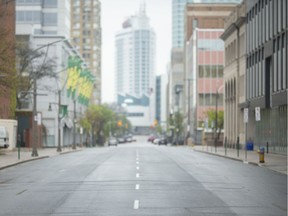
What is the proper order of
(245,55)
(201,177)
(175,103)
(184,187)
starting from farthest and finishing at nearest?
(175,103), (245,55), (201,177), (184,187)

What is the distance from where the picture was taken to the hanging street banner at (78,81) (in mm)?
109312

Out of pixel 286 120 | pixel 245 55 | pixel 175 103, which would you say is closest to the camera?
pixel 286 120

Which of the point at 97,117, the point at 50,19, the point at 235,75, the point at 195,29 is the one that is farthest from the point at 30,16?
the point at 235,75

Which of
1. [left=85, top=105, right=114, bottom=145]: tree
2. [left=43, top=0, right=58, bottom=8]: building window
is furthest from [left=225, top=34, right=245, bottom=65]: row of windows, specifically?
[left=43, top=0, right=58, bottom=8]: building window

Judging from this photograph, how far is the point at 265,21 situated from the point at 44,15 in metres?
64.7

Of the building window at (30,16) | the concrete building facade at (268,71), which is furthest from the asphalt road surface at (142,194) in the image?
the building window at (30,16)

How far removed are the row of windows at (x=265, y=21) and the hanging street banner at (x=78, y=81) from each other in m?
40.1

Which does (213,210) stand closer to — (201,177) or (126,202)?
(126,202)

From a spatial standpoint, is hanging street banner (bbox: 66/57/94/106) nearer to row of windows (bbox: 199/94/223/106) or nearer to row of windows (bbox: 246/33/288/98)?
row of windows (bbox: 199/94/223/106)

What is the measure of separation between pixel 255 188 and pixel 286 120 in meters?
31.7

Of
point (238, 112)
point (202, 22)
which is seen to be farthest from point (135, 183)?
point (202, 22)

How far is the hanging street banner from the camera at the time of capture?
109 meters

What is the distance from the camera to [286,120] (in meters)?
55.0

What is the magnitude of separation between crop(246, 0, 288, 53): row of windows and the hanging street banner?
40.1 m
